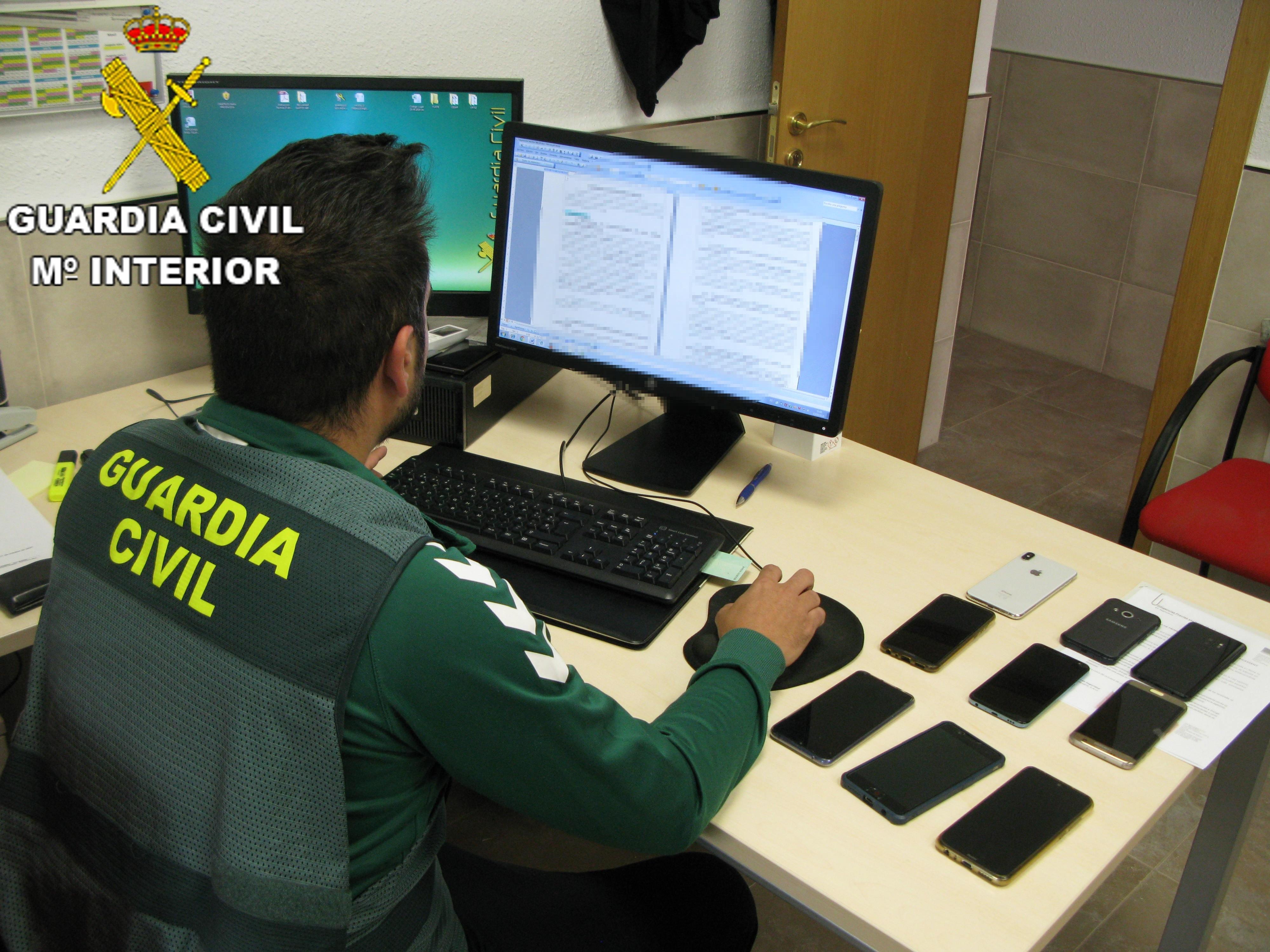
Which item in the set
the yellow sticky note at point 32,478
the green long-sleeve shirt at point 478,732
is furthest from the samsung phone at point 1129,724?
the yellow sticky note at point 32,478

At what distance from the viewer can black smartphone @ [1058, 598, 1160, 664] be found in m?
1.27

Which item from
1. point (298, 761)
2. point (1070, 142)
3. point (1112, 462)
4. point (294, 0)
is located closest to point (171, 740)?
point (298, 761)

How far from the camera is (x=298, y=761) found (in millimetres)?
820

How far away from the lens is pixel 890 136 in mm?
2744

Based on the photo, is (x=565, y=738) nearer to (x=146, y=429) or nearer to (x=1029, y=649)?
(x=146, y=429)

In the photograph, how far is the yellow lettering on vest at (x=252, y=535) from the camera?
2.80ft

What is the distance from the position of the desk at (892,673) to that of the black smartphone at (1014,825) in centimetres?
1

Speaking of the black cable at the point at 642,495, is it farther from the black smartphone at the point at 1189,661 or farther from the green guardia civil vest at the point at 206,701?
the green guardia civil vest at the point at 206,701

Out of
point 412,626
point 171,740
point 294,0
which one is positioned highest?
point 294,0

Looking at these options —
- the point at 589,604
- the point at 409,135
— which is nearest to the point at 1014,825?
the point at 589,604

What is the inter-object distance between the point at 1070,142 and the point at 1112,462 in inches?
50.4

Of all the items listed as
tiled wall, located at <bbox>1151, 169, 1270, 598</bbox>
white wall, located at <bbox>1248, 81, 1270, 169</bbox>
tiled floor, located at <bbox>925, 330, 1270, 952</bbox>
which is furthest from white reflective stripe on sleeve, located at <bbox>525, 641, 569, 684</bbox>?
white wall, located at <bbox>1248, 81, 1270, 169</bbox>

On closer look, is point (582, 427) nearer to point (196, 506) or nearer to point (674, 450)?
point (674, 450)

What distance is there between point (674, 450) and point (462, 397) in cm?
33
